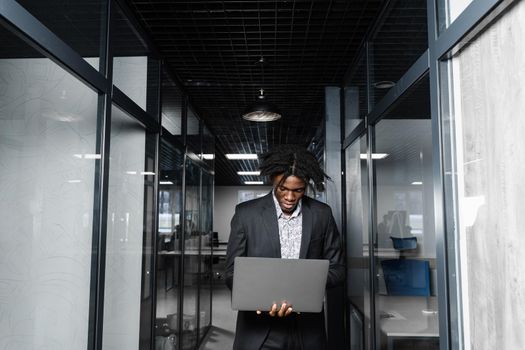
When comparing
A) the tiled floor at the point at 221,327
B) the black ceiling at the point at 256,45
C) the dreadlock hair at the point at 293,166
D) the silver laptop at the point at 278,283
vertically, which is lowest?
the tiled floor at the point at 221,327

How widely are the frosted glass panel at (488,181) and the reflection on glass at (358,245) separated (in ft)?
4.60

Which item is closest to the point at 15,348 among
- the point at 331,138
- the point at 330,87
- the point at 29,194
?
the point at 29,194

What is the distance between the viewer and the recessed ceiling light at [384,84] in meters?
2.31

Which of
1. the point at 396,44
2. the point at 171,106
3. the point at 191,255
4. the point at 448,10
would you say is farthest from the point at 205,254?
the point at 448,10

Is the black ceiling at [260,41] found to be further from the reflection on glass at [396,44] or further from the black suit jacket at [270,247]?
the black suit jacket at [270,247]

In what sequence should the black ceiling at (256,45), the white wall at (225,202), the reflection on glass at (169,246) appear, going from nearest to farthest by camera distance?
1. the black ceiling at (256,45)
2. the reflection on glass at (169,246)
3. the white wall at (225,202)

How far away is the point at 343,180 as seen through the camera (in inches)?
150

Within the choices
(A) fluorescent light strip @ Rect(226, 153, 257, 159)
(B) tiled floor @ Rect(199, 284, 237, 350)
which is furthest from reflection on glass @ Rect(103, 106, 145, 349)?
(A) fluorescent light strip @ Rect(226, 153, 257, 159)

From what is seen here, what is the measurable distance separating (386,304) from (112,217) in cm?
150

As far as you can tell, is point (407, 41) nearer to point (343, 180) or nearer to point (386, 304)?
point (386, 304)

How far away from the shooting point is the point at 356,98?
10.7 ft

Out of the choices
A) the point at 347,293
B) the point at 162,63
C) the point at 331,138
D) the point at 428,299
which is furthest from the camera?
the point at 331,138

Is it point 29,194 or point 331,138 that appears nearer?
point 29,194

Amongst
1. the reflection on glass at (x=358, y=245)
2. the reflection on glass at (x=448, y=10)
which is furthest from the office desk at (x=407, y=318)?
the reflection on glass at (x=448, y=10)
